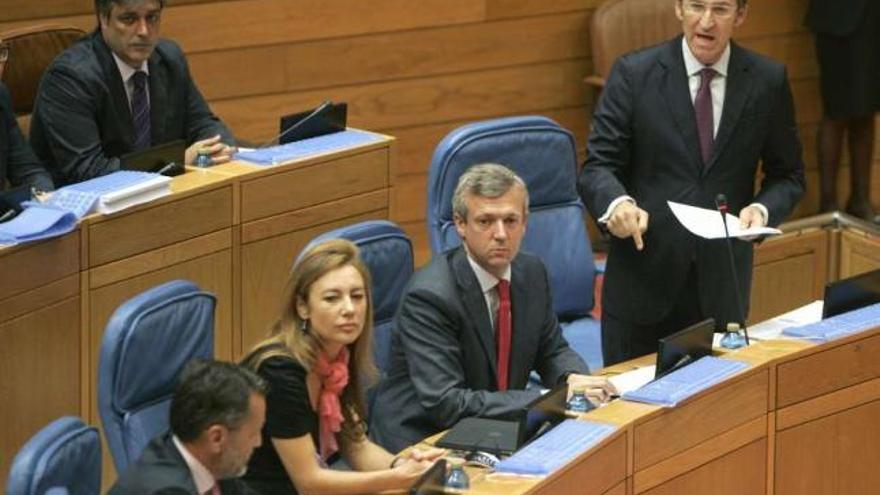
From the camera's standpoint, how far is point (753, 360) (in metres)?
4.14

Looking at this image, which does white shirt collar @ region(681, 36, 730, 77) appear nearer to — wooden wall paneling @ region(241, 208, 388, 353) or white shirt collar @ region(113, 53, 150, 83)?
wooden wall paneling @ region(241, 208, 388, 353)

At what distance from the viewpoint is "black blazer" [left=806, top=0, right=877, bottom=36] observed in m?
7.01

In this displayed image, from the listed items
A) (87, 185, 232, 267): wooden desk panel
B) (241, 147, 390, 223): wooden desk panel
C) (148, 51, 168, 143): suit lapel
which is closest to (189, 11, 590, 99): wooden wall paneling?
(148, 51, 168, 143): suit lapel

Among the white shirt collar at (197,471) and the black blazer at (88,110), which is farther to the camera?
the black blazer at (88,110)

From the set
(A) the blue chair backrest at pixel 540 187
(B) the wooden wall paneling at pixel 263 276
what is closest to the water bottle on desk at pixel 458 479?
(A) the blue chair backrest at pixel 540 187

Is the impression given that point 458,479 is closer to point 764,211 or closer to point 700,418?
point 700,418

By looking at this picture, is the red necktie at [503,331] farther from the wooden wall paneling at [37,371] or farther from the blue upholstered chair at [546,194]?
the wooden wall paneling at [37,371]

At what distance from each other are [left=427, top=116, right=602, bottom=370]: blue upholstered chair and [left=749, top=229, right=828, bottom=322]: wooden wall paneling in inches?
26.0

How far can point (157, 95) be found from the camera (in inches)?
206

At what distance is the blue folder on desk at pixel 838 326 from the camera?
14.0 feet

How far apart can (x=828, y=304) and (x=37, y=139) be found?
218cm

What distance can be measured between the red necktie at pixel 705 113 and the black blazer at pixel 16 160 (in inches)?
65.8

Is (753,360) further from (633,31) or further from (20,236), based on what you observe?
(633,31)

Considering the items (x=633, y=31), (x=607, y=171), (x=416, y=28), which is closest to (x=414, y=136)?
(x=416, y=28)
